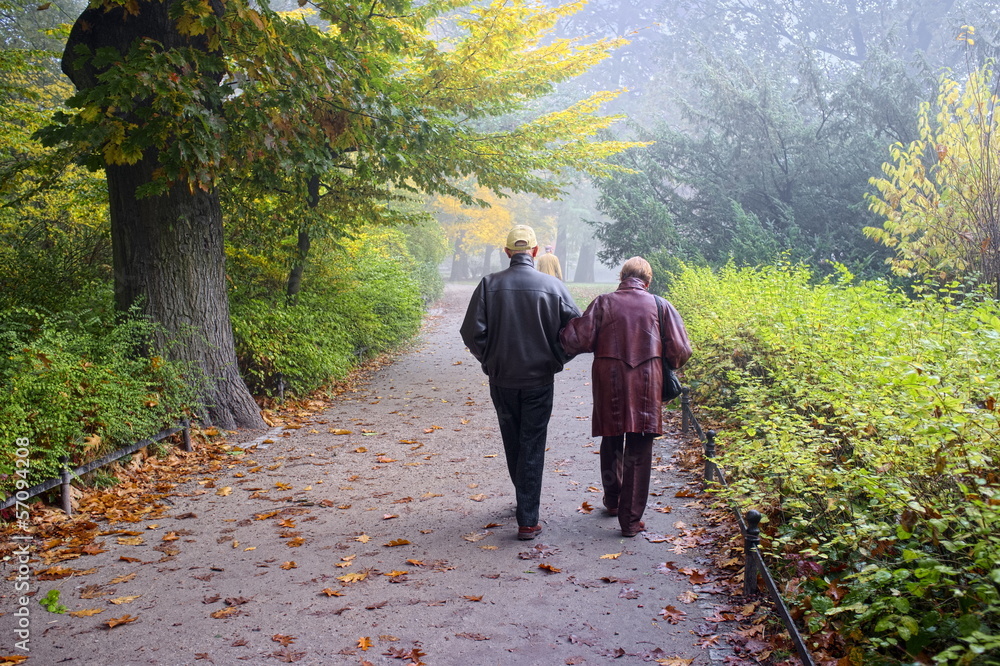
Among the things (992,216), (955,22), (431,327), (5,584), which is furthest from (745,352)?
(955,22)

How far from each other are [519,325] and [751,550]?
2.13 m

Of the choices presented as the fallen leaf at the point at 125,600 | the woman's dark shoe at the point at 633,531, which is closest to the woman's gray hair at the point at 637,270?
the woman's dark shoe at the point at 633,531

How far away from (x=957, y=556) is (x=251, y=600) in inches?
143

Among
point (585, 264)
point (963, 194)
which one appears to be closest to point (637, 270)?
point (963, 194)

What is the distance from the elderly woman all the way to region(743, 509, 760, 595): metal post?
1.15 metres

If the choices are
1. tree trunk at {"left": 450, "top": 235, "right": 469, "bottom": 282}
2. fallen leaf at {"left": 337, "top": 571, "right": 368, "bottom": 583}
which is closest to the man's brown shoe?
fallen leaf at {"left": 337, "top": 571, "right": 368, "bottom": 583}

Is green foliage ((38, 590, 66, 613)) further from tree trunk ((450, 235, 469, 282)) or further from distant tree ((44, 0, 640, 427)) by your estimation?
tree trunk ((450, 235, 469, 282))

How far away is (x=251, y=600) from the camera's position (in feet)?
13.7

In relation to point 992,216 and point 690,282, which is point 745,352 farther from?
point 690,282

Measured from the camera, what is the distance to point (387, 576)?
14.8 ft

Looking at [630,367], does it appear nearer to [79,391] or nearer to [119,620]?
[119,620]

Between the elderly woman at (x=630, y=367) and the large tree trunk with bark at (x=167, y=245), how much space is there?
4.38 metres

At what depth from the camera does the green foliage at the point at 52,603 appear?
3986mm

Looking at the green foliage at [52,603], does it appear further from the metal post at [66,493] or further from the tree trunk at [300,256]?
the tree trunk at [300,256]
